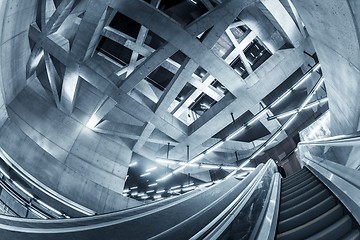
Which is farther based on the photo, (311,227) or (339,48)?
(339,48)

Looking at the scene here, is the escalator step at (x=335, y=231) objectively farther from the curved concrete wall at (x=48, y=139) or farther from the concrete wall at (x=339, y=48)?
the curved concrete wall at (x=48, y=139)

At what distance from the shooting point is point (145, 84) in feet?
44.8

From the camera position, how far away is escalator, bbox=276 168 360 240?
2521 millimetres

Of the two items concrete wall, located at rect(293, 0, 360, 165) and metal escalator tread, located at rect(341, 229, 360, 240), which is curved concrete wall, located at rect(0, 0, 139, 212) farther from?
metal escalator tread, located at rect(341, 229, 360, 240)

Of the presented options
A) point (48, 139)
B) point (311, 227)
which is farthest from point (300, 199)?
point (48, 139)

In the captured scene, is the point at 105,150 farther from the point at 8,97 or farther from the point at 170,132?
the point at 8,97

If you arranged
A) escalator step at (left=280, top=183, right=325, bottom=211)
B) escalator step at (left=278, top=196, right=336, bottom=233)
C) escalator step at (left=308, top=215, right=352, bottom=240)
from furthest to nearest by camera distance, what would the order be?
escalator step at (left=280, top=183, right=325, bottom=211), escalator step at (left=278, top=196, right=336, bottom=233), escalator step at (left=308, top=215, right=352, bottom=240)

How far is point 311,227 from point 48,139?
38.3ft

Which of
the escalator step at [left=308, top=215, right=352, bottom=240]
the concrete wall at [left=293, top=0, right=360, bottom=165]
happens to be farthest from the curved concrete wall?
the escalator step at [left=308, top=215, right=352, bottom=240]

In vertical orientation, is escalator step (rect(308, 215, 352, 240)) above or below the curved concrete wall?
below

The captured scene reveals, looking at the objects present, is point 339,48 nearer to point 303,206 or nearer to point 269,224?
point 303,206

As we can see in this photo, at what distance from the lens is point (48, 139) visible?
449 inches

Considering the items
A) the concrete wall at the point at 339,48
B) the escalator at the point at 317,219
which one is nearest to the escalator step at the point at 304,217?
the escalator at the point at 317,219

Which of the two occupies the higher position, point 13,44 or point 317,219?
point 13,44
